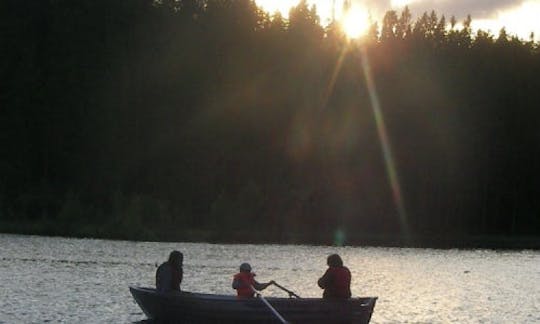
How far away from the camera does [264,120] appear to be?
94125 millimetres

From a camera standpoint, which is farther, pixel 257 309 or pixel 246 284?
pixel 246 284

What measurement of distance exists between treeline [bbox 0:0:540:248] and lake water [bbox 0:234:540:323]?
16.4 meters

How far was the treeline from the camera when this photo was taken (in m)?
84.1

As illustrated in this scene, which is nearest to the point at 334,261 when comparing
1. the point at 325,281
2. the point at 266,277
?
the point at 325,281

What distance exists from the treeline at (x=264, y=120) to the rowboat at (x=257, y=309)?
50.0 meters

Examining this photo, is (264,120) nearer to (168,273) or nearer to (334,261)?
(168,273)

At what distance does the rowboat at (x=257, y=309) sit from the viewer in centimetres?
2570

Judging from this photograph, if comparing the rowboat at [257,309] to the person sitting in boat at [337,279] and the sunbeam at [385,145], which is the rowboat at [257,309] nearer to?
the person sitting in boat at [337,279]

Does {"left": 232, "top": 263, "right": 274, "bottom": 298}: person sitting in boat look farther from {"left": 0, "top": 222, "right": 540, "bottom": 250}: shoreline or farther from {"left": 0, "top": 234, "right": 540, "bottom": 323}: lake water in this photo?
{"left": 0, "top": 222, "right": 540, "bottom": 250}: shoreline

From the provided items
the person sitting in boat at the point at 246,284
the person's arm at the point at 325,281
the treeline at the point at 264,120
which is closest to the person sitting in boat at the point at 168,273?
the person sitting in boat at the point at 246,284

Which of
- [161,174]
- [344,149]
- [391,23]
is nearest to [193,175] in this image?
[161,174]

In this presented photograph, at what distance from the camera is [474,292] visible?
140ft

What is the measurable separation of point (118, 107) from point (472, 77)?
122 feet

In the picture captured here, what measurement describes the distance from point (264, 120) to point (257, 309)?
6854 cm
